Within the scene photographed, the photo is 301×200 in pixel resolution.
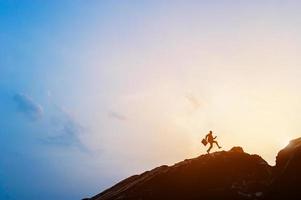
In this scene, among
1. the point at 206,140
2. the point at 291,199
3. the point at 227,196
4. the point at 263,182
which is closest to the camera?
the point at 291,199

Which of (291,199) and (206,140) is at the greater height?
(206,140)

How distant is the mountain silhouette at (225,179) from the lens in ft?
140

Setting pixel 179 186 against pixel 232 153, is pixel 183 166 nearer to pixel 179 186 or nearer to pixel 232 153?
pixel 179 186

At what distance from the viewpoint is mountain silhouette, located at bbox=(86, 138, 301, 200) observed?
140 ft

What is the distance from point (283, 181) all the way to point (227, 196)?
6.69 meters

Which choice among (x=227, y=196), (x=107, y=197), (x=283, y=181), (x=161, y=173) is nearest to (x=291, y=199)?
(x=283, y=181)

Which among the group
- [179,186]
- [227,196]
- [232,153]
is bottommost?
[227,196]

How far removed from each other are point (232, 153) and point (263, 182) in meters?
6.82

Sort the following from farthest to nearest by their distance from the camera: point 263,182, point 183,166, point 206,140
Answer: point 206,140 < point 183,166 < point 263,182

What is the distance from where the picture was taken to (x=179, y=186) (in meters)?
48.4

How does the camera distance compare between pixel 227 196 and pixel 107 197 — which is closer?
pixel 227 196

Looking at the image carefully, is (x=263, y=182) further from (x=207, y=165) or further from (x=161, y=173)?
(x=161, y=173)

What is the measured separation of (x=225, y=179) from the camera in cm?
4850

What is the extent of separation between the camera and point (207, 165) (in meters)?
50.8
